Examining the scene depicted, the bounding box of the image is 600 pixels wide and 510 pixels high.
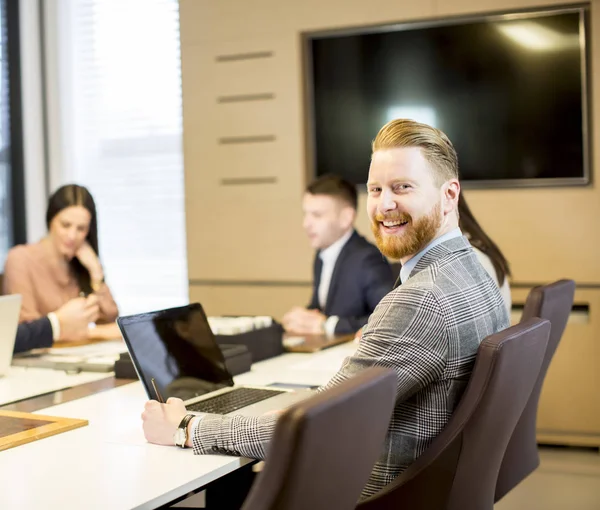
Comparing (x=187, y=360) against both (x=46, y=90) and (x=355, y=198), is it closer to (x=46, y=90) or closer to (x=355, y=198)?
(x=355, y=198)

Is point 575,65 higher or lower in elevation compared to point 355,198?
higher

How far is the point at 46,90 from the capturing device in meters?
6.09

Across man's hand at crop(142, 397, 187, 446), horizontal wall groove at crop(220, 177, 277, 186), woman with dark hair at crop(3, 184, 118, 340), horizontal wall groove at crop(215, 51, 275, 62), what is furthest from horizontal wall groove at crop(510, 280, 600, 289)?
man's hand at crop(142, 397, 187, 446)

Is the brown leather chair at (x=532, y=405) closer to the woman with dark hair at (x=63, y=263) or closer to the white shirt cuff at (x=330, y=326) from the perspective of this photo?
the white shirt cuff at (x=330, y=326)

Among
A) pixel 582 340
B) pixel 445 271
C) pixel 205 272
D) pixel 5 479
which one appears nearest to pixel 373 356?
pixel 445 271

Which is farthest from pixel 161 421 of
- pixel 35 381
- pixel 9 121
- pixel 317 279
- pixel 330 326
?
pixel 9 121

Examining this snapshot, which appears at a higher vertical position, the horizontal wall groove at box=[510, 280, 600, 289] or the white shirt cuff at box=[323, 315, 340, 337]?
the horizontal wall groove at box=[510, 280, 600, 289]

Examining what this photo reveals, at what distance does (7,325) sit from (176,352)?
0.68m

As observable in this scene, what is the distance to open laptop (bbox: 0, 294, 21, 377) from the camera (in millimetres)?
2768

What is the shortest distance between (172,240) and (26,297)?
79.6 inches

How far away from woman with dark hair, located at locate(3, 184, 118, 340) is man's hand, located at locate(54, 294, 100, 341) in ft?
1.84

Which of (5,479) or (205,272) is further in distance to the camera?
(205,272)

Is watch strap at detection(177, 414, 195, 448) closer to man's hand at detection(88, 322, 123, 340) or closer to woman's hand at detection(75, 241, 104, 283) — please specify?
man's hand at detection(88, 322, 123, 340)

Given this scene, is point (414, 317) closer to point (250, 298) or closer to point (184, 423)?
point (184, 423)
